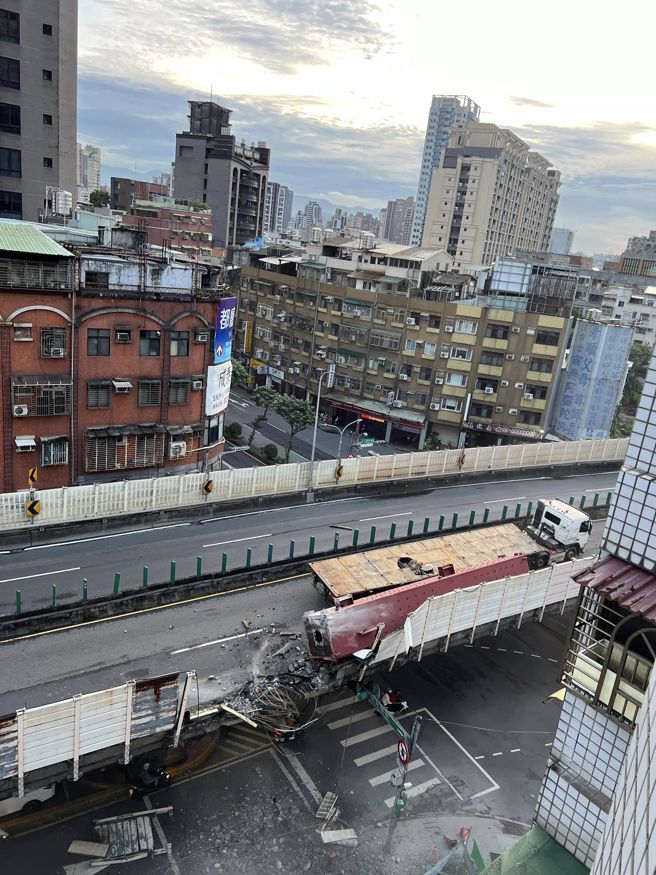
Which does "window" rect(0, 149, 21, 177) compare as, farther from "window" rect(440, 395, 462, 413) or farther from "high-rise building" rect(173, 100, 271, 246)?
"high-rise building" rect(173, 100, 271, 246)

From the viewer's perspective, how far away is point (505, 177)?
121 m

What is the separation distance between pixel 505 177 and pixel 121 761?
12615cm

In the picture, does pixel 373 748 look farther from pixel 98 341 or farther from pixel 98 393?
pixel 98 341

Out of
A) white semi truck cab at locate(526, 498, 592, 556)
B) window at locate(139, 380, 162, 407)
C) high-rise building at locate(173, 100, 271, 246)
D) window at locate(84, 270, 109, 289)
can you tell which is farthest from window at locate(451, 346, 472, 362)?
high-rise building at locate(173, 100, 271, 246)

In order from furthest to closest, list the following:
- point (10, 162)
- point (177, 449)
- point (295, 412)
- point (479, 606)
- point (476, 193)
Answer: point (476, 193) < point (10, 162) < point (295, 412) < point (177, 449) < point (479, 606)

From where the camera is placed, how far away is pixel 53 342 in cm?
3441

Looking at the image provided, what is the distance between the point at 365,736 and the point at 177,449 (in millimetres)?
22940

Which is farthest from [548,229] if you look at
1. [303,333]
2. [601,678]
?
[601,678]

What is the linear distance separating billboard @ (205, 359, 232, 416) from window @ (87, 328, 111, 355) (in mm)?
6954

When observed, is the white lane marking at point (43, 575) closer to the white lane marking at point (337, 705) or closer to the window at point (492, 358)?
the white lane marking at point (337, 705)

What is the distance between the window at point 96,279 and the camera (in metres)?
35.1

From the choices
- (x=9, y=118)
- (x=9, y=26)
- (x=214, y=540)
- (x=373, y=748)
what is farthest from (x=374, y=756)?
(x=9, y=26)

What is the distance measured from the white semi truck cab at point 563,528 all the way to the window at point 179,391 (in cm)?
2251

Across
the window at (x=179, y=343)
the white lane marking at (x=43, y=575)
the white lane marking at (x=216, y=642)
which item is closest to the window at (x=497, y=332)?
the window at (x=179, y=343)
